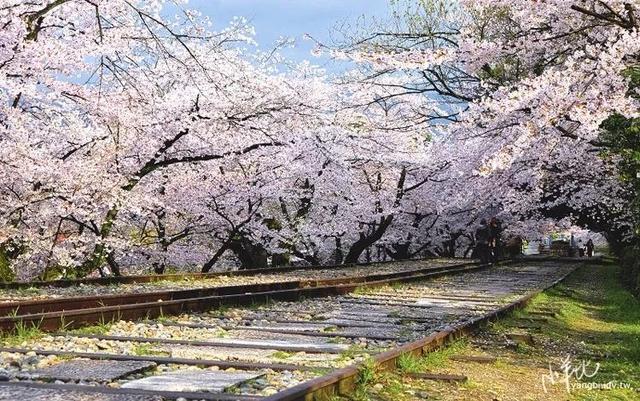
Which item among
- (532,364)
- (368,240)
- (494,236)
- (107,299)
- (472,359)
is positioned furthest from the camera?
(368,240)

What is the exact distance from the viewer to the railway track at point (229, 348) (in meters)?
3.92

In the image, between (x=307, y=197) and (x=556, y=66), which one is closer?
(x=556, y=66)

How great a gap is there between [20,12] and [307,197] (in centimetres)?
1543

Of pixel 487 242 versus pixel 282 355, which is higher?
pixel 487 242

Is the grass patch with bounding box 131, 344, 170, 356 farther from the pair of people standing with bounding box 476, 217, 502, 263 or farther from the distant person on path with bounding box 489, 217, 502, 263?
the pair of people standing with bounding box 476, 217, 502, 263

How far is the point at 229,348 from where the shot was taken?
5.79 meters

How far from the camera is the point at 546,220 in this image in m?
38.8

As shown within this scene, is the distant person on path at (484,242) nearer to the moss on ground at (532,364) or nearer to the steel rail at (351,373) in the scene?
the moss on ground at (532,364)

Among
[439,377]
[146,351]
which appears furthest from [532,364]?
[146,351]

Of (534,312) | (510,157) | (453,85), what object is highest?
(453,85)

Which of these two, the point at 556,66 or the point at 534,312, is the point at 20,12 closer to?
the point at 534,312

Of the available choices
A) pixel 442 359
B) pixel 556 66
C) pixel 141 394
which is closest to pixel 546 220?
pixel 556 66

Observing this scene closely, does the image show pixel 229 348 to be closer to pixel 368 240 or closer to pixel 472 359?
pixel 472 359

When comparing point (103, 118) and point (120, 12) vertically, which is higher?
point (120, 12)
